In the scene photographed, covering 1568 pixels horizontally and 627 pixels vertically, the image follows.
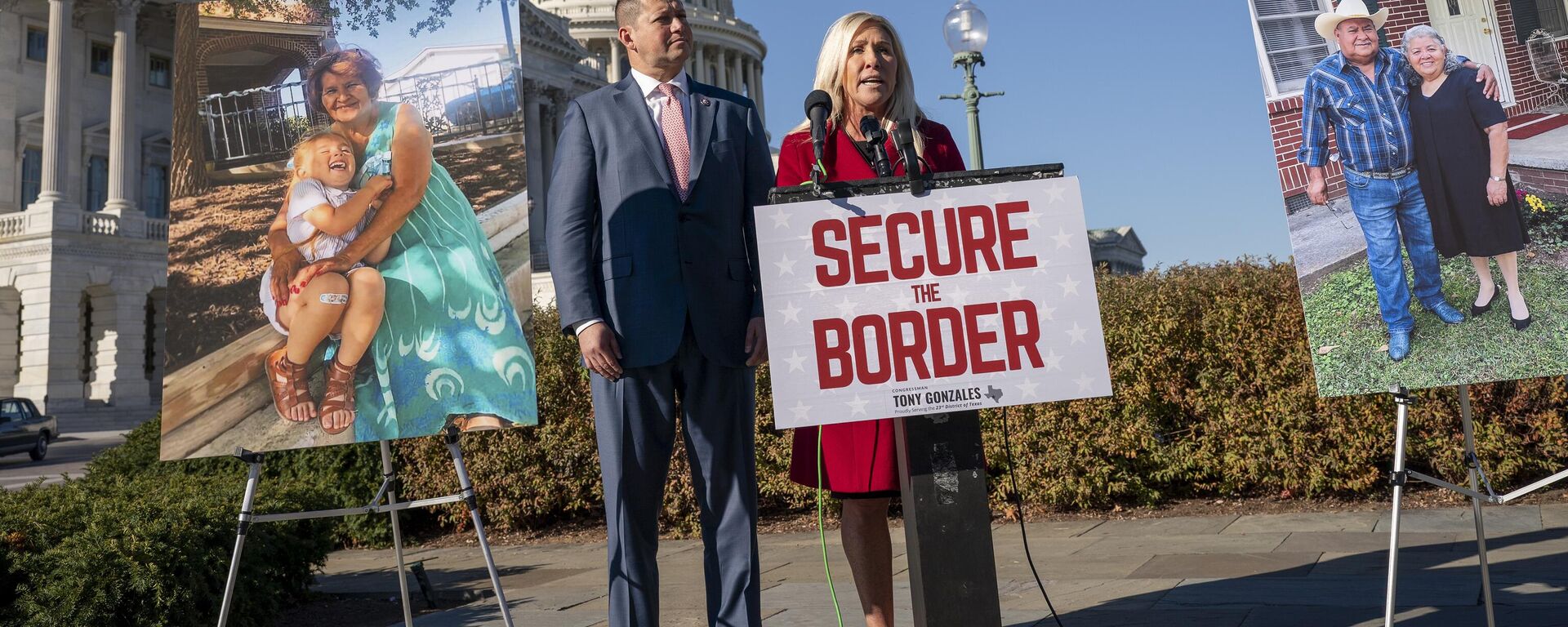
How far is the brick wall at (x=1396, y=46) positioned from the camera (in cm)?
385

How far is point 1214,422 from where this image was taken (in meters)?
7.59

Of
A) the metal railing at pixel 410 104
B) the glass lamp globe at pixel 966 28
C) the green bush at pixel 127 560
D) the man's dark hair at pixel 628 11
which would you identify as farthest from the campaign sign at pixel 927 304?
the glass lamp globe at pixel 966 28

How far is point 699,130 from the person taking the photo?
3379 millimetres

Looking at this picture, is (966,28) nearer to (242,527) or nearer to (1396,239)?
(1396,239)

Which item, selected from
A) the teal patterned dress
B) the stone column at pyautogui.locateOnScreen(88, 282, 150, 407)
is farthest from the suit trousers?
the stone column at pyautogui.locateOnScreen(88, 282, 150, 407)

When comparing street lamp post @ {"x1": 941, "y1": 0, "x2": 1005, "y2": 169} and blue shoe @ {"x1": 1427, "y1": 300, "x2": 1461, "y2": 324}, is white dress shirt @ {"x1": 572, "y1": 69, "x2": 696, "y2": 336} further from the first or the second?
street lamp post @ {"x1": 941, "y1": 0, "x2": 1005, "y2": 169}

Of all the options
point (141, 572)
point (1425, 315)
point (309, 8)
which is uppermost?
point (309, 8)

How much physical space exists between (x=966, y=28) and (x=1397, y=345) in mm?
8372

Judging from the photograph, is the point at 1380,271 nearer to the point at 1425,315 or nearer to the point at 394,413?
the point at 1425,315

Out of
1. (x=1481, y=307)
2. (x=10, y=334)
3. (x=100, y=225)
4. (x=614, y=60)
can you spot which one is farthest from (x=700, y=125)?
(x=614, y=60)

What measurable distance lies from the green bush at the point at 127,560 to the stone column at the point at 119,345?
143 ft

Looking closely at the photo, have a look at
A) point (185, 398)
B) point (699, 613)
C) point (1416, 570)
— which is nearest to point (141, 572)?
point (185, 398)

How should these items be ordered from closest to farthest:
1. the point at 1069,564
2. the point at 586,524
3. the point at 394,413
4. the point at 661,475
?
the point at 661,475, the point at 394,413, the point at 1069,564, the point at 586,524

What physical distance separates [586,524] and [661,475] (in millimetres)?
5941
